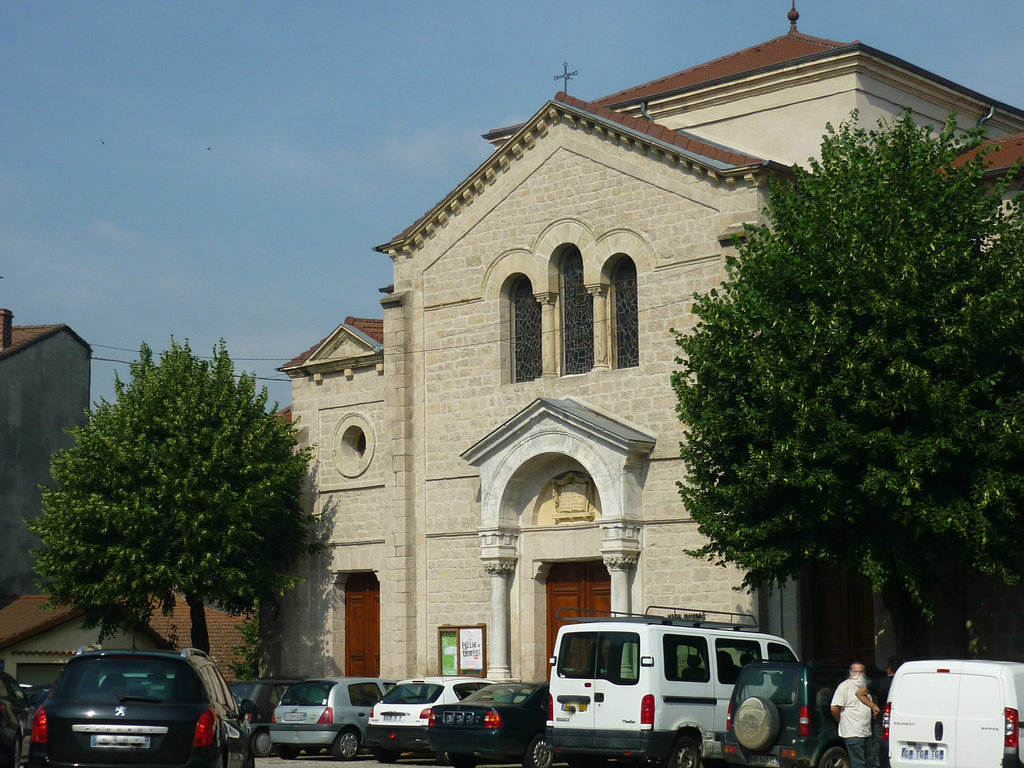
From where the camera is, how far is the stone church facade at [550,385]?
88.2ft

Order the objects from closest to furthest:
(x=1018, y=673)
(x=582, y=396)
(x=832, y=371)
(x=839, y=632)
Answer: (x=1018, y=673) < (x=832, y=371) < (x=839, y=632) < (x=582, y=396)

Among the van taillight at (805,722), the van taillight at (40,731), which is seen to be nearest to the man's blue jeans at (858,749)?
the van taillight at (805,722)

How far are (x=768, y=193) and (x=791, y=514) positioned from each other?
7973 millimetres

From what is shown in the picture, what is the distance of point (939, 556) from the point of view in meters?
20.7

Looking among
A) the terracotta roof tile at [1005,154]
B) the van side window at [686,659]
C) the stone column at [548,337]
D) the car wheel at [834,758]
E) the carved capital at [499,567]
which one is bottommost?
the car wheel at [834,758]

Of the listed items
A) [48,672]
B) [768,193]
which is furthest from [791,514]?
[48,672]

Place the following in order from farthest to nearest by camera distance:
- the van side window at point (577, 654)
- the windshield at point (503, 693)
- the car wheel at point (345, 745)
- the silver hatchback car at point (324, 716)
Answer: the car wheel at point (345, 745)
the silver hatchback car at point (324, 716)
the windshield at point (503, 693)
the van side window at point (577, 654)

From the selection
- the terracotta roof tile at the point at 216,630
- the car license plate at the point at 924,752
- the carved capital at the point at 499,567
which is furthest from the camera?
the terracotta roof tile at the point at 216,630

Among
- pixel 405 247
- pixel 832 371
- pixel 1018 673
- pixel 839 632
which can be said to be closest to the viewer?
pixel 1018 673

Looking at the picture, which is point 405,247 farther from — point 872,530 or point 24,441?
point 24,441

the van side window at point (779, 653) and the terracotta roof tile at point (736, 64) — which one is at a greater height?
the terracotta roof tile at point (736, 64)

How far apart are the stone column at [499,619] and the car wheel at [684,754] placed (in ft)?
33.3

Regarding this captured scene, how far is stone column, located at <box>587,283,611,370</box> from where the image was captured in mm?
28156

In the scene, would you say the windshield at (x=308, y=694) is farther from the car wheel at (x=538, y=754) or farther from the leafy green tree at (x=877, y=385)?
the leafy green tree at (x=877, y=385)
